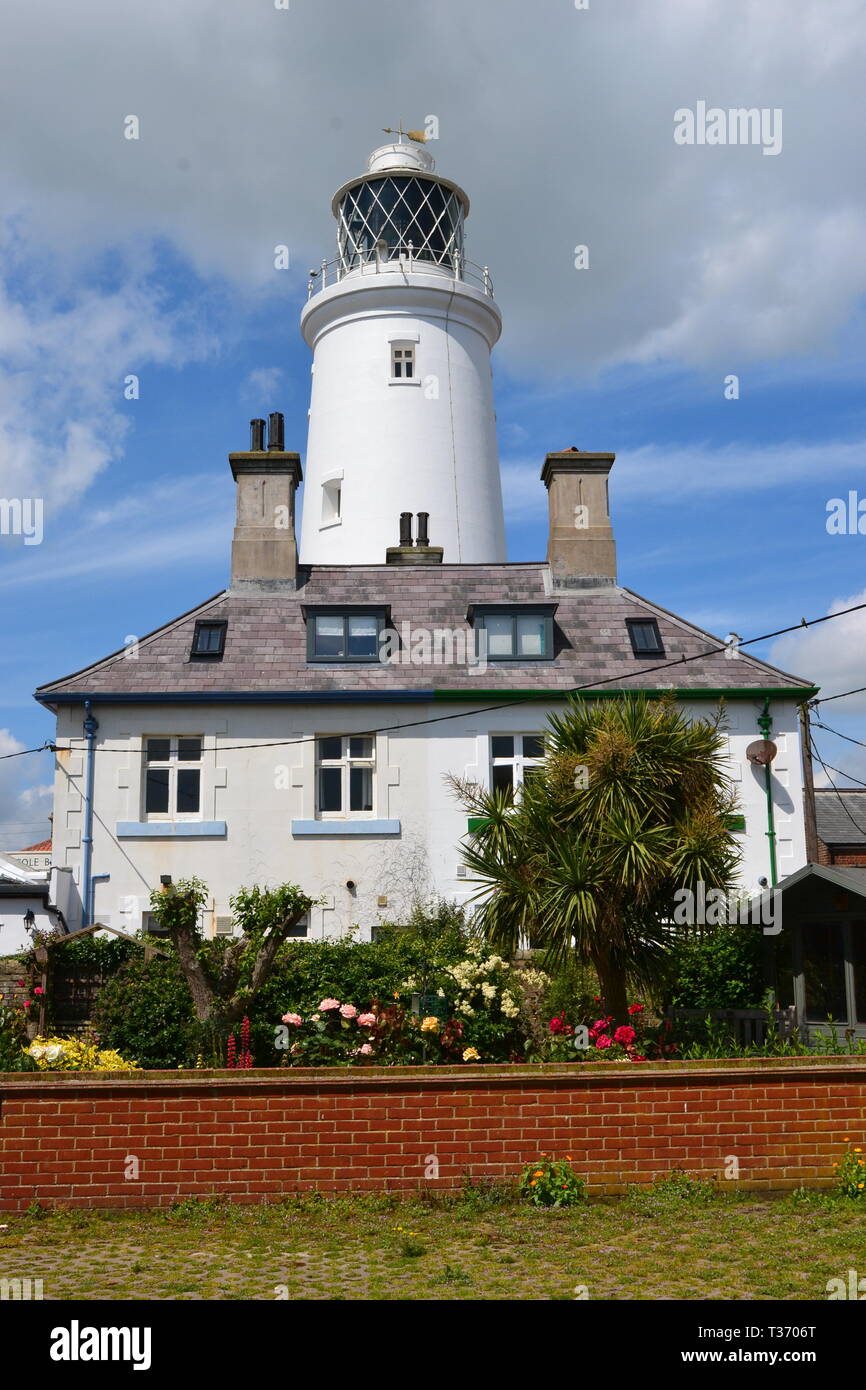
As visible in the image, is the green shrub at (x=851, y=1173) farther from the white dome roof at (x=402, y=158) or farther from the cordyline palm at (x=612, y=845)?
the white dome roof at (x=402, y=158)

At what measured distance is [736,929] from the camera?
17406mm

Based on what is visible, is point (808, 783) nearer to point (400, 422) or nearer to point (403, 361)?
point (400, 422)

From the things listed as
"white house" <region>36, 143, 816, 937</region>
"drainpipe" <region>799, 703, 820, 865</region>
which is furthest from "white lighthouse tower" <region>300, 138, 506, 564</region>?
"drainpipe" <region>799, 703, 820, 865</region>

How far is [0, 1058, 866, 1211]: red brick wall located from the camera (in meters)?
9.28

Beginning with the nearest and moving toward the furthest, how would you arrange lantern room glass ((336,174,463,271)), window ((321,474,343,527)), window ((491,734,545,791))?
window ((491,734,545,791))
window ((321,474,343,527))
lantern room glass ((336,174,463,271))

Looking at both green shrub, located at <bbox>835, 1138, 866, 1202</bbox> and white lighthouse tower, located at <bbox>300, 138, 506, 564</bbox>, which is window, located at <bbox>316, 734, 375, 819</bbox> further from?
green shrub, located at <bbox>835, 1138, 866, 1202</bbox>

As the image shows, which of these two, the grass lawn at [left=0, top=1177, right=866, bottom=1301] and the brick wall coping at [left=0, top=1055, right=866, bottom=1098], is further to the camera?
the brick wall coping at [left=0, top=1055, right=866, bottom=1098]

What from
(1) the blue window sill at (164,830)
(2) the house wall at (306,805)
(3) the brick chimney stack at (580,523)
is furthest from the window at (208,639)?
(3) the brick chimney stack at (580,523)

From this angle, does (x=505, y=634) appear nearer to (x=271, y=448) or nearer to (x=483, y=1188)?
(x=271, y=448)

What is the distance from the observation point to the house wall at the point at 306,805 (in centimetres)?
2119

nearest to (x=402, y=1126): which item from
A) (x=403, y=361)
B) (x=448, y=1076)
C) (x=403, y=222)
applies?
(x=448, y=1076)

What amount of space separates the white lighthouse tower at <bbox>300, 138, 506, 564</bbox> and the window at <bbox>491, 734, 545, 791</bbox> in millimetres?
8242

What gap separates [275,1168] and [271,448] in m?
19.4
